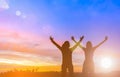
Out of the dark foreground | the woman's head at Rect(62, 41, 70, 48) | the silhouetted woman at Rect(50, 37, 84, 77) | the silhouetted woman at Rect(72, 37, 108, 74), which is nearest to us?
the woman's head at Rect(62, 41, 70, 48)

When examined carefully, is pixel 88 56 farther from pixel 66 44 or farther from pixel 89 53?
pixel 66 44

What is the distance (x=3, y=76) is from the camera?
40.7 meters

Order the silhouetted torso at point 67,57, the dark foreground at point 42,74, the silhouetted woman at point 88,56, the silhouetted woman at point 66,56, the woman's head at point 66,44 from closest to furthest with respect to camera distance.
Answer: the woman's head at point 66,44 < the silhouetted woman at point 66,56 < the silhouetted torso at point 67,57 < the silhouetted woman at point 88,56 < the dark foreground at point 42,74

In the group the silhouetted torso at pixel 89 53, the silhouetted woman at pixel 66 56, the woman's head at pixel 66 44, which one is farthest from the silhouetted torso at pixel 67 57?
the silhouetted torso at pixel 89 53

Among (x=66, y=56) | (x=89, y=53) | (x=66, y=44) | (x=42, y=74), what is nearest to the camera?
(x=66, y=44)

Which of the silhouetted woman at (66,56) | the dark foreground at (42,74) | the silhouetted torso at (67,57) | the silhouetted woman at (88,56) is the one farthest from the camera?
the dark foreground at (42,74)

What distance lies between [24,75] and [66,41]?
7.02 metres

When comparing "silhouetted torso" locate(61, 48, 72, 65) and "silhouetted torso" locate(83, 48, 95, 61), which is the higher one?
"silhouetted torso" locate(83, 48, 95, 61)

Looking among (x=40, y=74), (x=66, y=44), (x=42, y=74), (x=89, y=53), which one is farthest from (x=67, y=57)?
(x=40, y=74)

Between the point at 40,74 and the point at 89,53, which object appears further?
the point at 40,74

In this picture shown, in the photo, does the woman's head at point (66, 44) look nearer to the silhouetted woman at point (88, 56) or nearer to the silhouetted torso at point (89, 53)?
the silhouetted woman at point (88, 56)

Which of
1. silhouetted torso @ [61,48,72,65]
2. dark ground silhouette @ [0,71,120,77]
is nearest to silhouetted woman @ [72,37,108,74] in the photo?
dark ground silhouette @ [0,71,120,77]

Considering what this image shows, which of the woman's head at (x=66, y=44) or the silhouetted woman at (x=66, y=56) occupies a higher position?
the woman's head at (x=66, y=44)

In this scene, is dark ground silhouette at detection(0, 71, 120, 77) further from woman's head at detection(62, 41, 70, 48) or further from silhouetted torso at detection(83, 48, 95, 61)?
woman's head at detection(62, 41, 70, 48)
